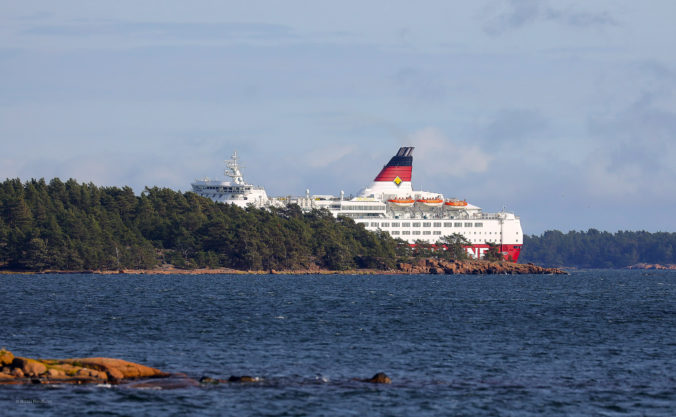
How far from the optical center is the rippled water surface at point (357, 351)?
99.7 feet

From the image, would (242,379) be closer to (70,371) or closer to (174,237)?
(70,371)

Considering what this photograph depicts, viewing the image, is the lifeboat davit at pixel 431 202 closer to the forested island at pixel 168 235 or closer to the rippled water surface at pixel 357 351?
the forested island at pixel 168 235

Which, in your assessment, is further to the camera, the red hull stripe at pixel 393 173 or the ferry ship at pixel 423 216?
the red hull stripe at pixel 393 173

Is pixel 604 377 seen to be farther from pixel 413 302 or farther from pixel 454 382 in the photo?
pixel 413 302

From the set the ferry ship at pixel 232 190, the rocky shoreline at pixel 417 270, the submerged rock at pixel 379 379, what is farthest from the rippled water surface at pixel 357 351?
the ferry ship at pixel 232 190

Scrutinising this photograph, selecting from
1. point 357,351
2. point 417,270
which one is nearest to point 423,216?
point 417,270

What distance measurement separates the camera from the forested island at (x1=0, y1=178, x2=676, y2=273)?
412 feet

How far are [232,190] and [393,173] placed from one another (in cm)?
2908

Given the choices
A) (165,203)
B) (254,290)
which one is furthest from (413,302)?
(165,203)

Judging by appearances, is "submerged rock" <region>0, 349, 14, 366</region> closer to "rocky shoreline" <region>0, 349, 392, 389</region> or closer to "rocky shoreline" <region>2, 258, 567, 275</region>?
"rocky shoreline" <region>0, 349, 392, 389</region>

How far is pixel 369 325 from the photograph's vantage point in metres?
55.3

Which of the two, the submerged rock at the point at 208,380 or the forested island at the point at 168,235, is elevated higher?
the forested island at the point at 168,235

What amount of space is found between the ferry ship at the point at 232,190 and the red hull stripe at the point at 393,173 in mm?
21746

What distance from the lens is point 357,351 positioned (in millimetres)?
42844
